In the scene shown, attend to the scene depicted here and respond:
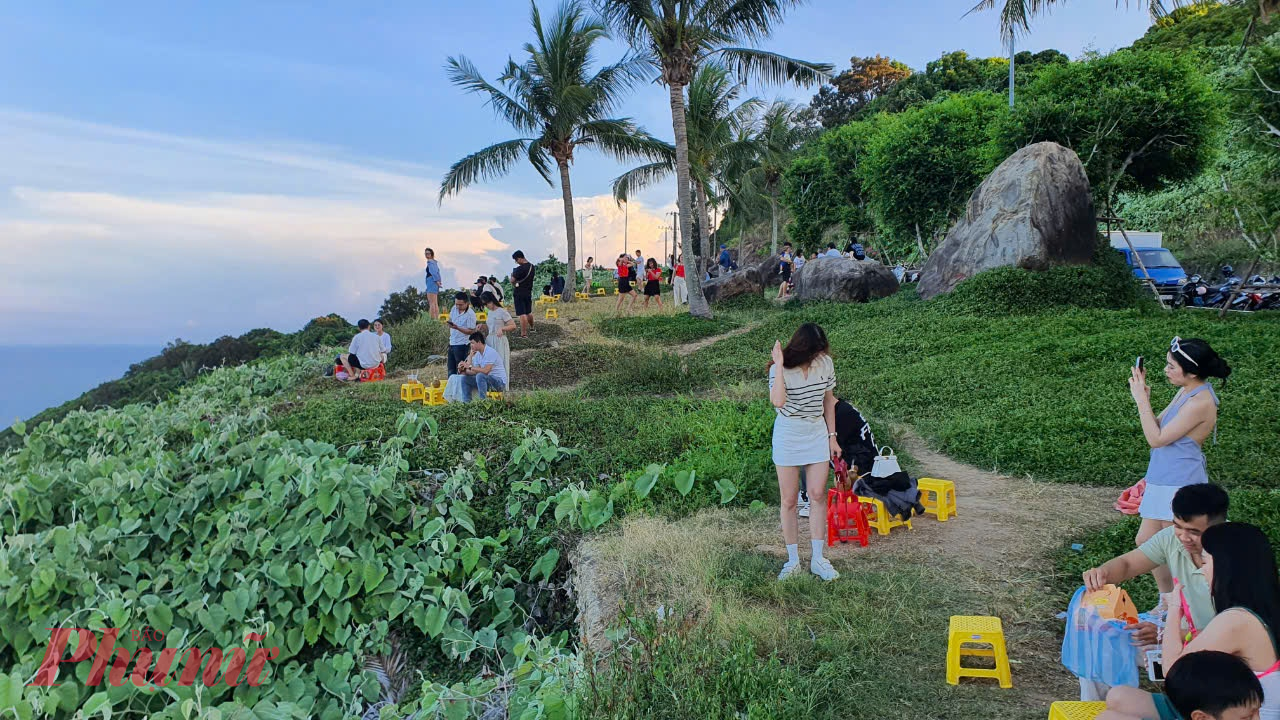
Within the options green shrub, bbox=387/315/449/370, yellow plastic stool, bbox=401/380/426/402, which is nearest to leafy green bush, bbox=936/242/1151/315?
yellow plastic stool, bbox=401/380/426/402

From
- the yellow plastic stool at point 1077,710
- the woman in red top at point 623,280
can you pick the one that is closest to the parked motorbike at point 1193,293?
the woman in red top at point 623,280

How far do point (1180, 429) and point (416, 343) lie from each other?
1487 centimetres

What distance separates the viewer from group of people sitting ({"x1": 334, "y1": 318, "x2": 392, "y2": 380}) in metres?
15.0

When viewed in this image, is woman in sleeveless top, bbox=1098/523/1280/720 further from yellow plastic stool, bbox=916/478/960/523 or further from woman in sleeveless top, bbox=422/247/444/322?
woman in sleeveless top, bbox=422/247/444/322

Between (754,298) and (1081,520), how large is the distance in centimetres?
1727

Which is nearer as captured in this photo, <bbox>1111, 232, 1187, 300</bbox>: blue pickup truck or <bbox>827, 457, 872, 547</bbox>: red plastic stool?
<bbox>827, 457, 872, 547</bbox>: red plastic stool

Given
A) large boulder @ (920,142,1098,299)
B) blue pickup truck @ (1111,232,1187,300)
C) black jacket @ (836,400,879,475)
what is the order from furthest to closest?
1. blue pickup truck @ (1111,232,1187,300)
2. large boulder @ (920,142,1098,299)
3. black jacket @ (836,400,879,475)

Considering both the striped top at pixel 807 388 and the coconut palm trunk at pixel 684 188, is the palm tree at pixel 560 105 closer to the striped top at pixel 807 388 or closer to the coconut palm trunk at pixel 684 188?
the coconut palm trunk at pixel 684 188

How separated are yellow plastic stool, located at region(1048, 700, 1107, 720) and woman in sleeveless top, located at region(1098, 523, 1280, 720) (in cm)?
9

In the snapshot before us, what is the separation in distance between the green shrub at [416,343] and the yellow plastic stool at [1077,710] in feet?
47.8

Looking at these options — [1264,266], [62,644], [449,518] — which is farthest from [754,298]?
[62,644]

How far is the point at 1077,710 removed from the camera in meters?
3.19

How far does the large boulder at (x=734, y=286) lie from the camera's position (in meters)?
23.8

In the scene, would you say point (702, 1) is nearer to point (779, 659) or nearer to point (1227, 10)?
point (779, 659)
